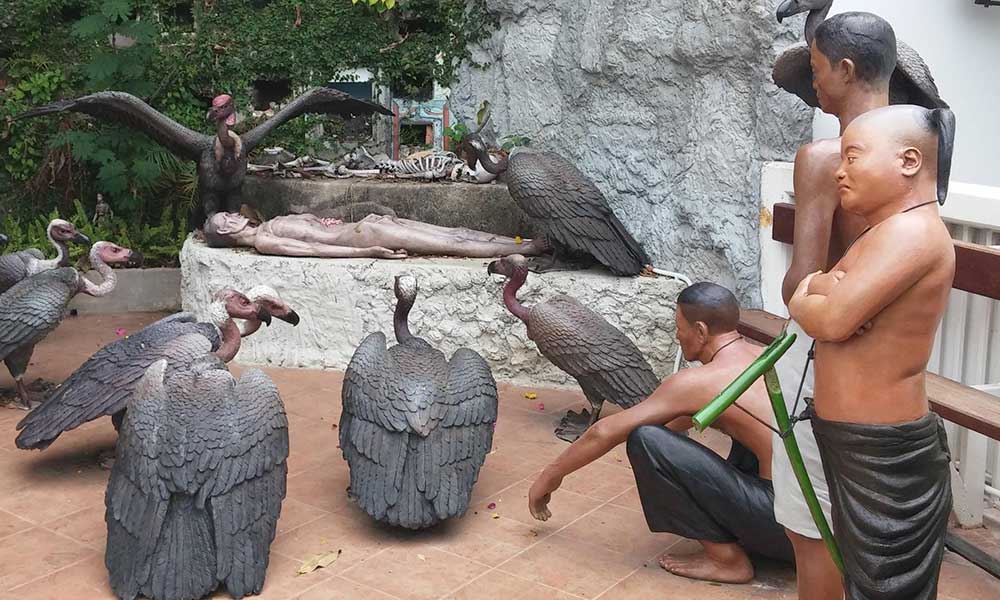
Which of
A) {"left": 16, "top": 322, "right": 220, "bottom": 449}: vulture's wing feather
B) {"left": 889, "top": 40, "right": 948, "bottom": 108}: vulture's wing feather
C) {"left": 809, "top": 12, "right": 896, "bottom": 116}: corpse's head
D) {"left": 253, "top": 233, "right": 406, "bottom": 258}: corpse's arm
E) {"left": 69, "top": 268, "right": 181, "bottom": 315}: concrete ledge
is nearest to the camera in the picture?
{"left": 809, "top": 12, "right": 896, "bottom": 116}: corpse's head

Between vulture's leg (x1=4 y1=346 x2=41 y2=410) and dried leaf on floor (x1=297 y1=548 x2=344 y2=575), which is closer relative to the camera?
dried leaf on floor (x1=297 y1=548 x2=344 y2=575)

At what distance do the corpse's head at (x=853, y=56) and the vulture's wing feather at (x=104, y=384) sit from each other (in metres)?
2.76

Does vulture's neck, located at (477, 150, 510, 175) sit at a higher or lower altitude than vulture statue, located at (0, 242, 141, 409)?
higher

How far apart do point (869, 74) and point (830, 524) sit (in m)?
1.16

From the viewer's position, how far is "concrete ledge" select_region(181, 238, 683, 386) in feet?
19.9

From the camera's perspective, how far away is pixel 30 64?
8672mm

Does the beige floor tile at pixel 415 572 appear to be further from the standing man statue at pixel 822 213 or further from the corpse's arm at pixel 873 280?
the corpse's arm at pixel 873 280

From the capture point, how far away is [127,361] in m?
4.55

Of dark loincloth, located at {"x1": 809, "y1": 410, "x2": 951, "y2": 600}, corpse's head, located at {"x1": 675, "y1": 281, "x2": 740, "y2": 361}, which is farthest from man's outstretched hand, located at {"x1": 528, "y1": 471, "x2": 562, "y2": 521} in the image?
dark loincloth, located at {"x1": 809, "y1": 410, "x2": 951, "y2": 600}

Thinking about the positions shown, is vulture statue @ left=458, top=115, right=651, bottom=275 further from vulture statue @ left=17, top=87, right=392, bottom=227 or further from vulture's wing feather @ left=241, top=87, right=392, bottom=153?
vulture statue @ left=17, top=87, right=392, bottom=227

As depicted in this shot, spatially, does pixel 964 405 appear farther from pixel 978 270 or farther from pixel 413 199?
pixel 413 199

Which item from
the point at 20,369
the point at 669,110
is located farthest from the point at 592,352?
the point at 20,369

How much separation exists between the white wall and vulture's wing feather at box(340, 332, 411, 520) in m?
2.76

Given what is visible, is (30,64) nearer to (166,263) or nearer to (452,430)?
(166,263)
